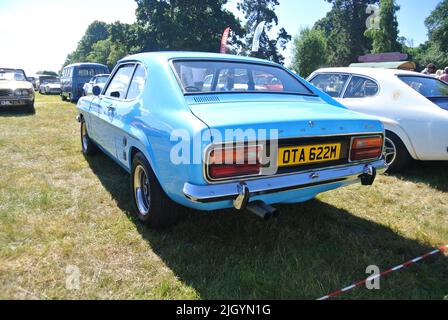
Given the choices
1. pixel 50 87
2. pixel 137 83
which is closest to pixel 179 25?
pixel 50 87

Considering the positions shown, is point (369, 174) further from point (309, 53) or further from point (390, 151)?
point (309, 53)

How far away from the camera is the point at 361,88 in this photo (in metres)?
4.80

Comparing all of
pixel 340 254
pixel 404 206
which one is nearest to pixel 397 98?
pixel 404 206

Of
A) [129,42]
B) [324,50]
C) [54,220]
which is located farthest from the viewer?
[324,50]

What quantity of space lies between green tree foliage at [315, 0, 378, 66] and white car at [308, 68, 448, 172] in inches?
1818

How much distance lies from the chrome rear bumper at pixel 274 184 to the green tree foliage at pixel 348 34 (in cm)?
4888

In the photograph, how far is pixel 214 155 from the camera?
1.99 m

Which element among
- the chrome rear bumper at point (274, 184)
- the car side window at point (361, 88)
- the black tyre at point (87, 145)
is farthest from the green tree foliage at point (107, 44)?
the chrome rear bumper at point (274, 184)

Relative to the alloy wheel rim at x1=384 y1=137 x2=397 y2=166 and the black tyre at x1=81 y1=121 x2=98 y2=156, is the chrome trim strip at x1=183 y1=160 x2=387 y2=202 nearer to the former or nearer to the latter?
the alloy wheel rim at x1=384 y1=137 x2=397 y2=166

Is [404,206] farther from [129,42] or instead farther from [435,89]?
[129,42]

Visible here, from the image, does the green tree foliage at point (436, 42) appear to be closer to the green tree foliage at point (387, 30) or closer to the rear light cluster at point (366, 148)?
the green tree foliage at point (387, 30)

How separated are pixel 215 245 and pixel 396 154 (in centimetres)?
296

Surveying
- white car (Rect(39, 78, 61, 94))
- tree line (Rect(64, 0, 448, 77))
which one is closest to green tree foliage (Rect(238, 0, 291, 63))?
tree line (Rect(64, 0, 448, 77))
